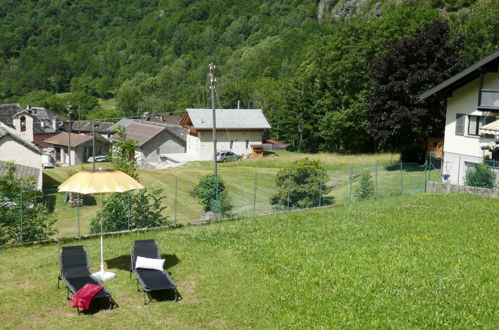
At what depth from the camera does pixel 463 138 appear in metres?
31.0

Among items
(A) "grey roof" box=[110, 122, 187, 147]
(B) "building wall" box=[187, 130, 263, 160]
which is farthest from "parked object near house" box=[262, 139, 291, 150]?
(A) "grey roof" box=[110, 122, 187, 147]

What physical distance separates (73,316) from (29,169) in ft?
87.2

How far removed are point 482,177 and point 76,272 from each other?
19.9 m

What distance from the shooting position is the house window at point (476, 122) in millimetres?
29781

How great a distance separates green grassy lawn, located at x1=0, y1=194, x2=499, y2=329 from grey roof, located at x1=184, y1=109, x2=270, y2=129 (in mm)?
40064

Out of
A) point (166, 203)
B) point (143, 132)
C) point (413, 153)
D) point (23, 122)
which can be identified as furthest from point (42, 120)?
point (413, 153)

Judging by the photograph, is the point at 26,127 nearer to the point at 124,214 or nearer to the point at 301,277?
the point at 124,214

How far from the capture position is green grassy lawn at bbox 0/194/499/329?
1026 centimetres

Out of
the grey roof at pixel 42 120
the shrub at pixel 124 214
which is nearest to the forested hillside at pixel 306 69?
the shrub at pixel 124 214

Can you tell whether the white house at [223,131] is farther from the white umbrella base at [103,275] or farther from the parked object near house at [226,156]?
the white umbrella base at [103,275]

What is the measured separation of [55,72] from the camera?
618 ft

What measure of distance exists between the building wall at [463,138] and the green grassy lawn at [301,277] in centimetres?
1234

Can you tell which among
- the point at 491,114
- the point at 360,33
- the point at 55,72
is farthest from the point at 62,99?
the point at 491,114

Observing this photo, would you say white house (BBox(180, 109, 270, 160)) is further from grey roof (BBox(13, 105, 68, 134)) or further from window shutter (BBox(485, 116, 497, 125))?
window shutter (BBox(485, 116, 497, 125))
